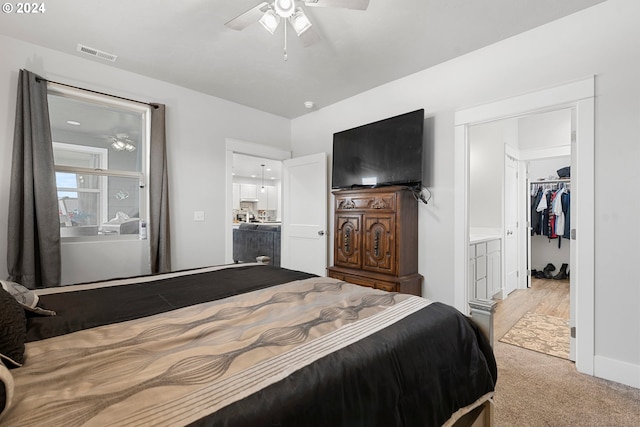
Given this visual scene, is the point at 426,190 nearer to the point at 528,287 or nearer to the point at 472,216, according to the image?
the point at 472,216

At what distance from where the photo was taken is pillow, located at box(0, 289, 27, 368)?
80 cm

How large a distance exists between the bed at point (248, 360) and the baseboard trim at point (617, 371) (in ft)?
4.81

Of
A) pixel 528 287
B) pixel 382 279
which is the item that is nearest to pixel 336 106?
pixel 382 279

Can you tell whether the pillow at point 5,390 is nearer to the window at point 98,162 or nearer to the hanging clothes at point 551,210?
the window at point 98,162

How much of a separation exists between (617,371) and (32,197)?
4.68 m

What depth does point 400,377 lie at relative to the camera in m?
0.96

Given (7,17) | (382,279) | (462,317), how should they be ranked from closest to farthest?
(462,317) → (7,17) → (382,279)

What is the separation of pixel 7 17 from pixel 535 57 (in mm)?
4136

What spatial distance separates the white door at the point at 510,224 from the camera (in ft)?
13.8

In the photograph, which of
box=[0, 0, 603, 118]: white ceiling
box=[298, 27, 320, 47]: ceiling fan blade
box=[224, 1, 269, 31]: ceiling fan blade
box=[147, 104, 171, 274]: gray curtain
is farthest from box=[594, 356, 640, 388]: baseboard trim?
box=[147, 104, 171, 274]: gray curtain

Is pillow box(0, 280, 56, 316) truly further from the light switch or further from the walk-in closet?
the walk-in closet

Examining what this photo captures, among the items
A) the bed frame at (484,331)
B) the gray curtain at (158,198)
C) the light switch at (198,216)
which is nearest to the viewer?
the bed frame at (484,331)

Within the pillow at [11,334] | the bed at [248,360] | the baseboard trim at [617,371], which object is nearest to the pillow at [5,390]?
the bed at [248,360]

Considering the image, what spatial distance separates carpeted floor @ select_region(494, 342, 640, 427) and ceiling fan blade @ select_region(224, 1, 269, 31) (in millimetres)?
2802
